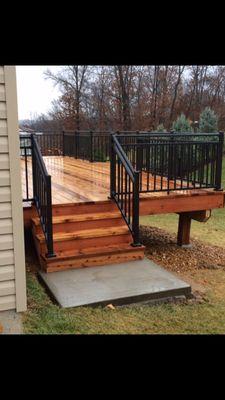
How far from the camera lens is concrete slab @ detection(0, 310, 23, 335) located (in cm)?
320

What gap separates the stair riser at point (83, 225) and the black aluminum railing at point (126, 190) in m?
0.15

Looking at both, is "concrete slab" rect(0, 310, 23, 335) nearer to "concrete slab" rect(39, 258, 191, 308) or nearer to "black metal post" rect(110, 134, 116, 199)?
"concrete slab" rect(39, 258, 191, 308)

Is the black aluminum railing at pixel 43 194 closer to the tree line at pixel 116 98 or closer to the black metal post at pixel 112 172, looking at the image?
the black metal post at pixel 112 172

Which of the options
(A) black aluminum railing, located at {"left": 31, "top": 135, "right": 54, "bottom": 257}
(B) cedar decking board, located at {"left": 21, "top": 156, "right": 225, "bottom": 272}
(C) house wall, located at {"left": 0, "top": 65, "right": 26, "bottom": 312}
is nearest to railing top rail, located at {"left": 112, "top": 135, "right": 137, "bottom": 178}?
(B) cedar decking board, located at {"left": 21, "top": 156, "right": 225, "bottom": 272}

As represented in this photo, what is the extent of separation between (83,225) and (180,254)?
2.17 meters

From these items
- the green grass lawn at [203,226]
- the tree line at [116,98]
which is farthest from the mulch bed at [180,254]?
the tree line at [116,98]

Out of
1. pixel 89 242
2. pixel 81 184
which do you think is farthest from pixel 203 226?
pixel 89 242

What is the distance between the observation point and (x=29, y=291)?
4121 millimetres

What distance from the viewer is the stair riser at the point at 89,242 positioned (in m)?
4.88

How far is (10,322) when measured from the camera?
3379mm
